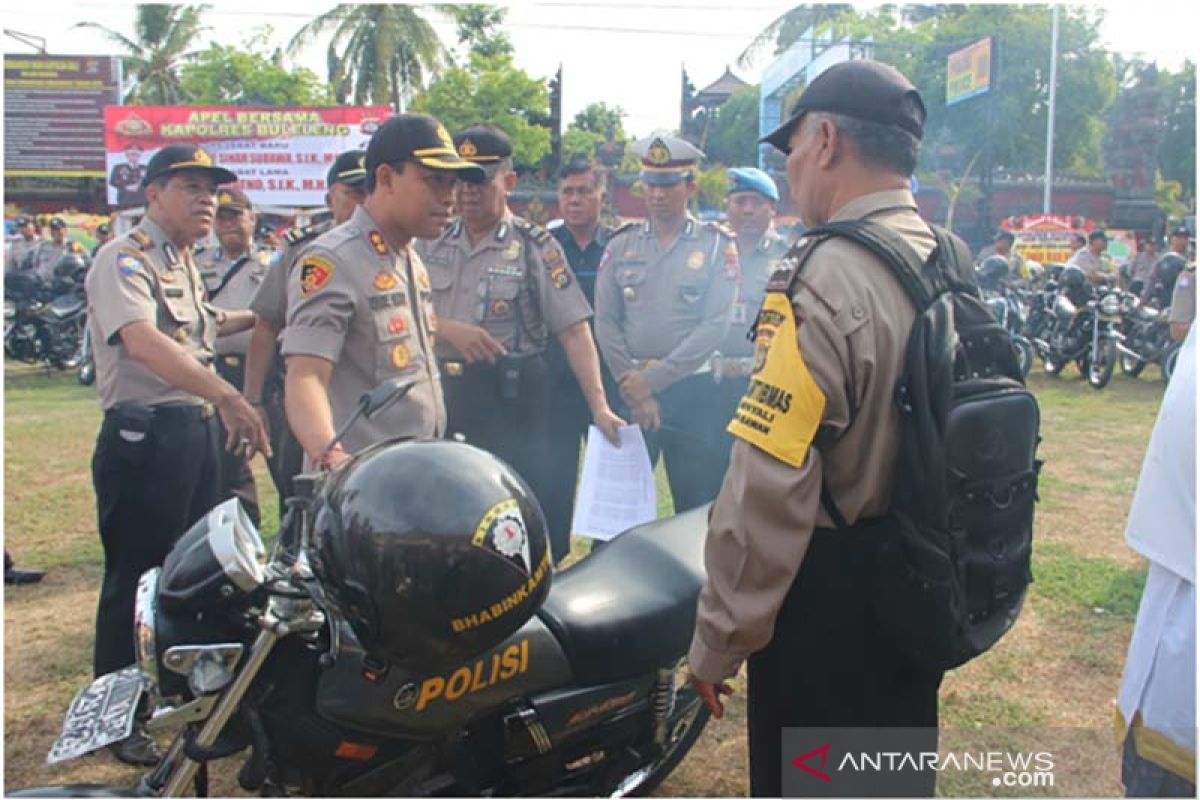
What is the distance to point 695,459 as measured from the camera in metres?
3.96

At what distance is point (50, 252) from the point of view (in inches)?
574

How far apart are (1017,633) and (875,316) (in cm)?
272

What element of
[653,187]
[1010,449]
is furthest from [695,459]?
[1010,449]

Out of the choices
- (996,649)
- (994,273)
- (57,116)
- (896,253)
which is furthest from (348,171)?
(57,116)

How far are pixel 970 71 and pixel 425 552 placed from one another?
27775 millimetres

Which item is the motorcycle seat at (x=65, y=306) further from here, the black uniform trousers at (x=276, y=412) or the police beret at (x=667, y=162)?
the police beret at (x=667, y=162)

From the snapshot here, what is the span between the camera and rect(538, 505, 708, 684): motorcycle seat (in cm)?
205

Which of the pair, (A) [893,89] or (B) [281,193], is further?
(B) [281,193]

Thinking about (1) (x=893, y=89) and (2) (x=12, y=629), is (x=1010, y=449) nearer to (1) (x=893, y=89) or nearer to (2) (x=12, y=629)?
(1) (x=893, y=89)

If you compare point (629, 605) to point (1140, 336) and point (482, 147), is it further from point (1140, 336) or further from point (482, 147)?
point (1140, 336)

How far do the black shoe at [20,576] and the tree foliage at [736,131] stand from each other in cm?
4870

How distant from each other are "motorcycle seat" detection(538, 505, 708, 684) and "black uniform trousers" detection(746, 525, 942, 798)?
0.99ft

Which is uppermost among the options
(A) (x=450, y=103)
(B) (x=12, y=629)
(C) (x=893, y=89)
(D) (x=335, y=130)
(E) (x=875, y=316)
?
(A) (x=450, y=103)

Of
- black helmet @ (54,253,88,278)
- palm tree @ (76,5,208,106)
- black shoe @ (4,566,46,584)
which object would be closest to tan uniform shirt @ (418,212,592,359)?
black shoe @ (4,566,46,584)
